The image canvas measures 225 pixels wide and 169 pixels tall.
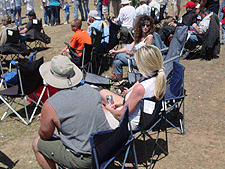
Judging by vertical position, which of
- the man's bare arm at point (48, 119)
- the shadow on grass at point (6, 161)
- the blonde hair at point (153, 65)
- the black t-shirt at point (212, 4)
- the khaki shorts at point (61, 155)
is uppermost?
the black t-shirt at point (212, 4)

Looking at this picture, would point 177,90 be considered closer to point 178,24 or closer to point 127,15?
point 178,24

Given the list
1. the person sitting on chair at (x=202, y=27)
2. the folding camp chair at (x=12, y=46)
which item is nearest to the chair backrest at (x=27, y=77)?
the folding camp chair at (x=12, y=46)

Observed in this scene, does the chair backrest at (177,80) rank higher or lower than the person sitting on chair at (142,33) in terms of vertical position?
lower

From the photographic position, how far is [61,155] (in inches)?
83.8

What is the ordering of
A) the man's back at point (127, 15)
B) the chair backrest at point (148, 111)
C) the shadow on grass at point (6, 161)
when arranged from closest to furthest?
the chair backrest at point (148, 111) < the shadow on grass at point (6, 161) < the man's back at point (127, 15)

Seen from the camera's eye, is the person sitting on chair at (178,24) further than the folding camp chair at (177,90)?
Yes

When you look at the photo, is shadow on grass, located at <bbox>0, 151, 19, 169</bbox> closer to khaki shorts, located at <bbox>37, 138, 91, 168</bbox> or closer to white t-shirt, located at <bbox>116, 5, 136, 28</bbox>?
khaki shorts, located at <bbox>37, 138, 91, 168</bbox>

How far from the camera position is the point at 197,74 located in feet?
16.8

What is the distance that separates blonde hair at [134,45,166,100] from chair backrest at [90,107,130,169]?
50 cm

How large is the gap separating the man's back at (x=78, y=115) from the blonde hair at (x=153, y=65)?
2.12 ft

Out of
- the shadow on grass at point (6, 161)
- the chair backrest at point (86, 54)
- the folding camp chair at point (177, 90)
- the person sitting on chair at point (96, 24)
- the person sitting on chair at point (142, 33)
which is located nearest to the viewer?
the shadow on grass at point (6, 161)

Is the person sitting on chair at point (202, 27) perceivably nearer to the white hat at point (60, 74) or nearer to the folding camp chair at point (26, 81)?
the folding camp chair at point (26, 81)

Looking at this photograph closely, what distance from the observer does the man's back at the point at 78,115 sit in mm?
1940

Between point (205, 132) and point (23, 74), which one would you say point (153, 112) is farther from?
point (23, 74)
